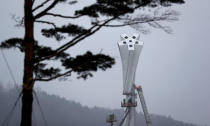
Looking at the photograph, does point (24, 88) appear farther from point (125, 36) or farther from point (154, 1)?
point (125, 36)

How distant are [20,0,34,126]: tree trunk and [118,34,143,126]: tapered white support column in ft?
25.1

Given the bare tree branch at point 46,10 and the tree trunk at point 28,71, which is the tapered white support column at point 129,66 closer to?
the bare tree branch at point 46,10

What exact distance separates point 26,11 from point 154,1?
3.91m

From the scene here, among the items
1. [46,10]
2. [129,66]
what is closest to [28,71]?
[46,10]

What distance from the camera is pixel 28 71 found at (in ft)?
30.4

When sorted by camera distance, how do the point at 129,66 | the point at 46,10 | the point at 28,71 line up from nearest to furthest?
the point at 28,71, the point at 46,10, the point at 129,66

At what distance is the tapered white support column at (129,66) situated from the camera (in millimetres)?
16656

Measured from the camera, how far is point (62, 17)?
386 inches

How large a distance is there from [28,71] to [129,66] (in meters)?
8.22

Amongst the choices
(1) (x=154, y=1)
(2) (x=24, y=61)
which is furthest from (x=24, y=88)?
(1) (x=154, y=1)

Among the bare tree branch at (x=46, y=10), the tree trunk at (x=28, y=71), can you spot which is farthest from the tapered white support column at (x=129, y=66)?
the tree trunk at (x=28, y=71)

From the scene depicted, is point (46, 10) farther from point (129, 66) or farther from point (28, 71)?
point (129, 66)

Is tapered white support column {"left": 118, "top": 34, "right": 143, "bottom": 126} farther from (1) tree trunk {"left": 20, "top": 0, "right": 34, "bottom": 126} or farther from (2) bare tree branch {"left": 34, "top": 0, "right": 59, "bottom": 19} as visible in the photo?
(1) tree trunk {"left": 20, "top": 0, "right": 34, "bottom": 126}

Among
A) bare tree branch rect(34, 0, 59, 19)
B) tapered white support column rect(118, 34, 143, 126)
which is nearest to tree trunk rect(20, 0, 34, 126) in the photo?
bare tree branch rect(34, 0, 59, 19)
